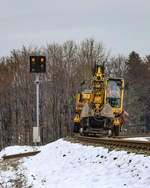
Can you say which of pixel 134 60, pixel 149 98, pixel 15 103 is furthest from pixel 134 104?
pixel 15 103

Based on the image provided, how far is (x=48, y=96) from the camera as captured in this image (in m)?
48.3

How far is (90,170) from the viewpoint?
9.51 meters

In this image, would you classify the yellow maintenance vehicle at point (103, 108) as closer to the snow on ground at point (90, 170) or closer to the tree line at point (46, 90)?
the snow on ground at point (90, 170)

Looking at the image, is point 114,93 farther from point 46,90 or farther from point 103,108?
point 46,90

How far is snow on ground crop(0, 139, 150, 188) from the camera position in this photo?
25.4ft

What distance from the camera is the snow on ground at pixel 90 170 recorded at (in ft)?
25.4

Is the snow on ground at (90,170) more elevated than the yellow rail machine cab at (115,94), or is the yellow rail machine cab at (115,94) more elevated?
the yellow rail machine cab at (115,94)

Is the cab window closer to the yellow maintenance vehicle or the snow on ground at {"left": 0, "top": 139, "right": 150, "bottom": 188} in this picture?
the yellow maintenance vehicle

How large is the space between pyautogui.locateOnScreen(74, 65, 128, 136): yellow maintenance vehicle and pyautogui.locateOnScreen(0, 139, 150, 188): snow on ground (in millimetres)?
7658

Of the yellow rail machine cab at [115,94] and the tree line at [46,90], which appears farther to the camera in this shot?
the tree line at [46,90]

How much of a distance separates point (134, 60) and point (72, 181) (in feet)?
198

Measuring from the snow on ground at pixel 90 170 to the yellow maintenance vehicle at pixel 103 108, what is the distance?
7658 mm

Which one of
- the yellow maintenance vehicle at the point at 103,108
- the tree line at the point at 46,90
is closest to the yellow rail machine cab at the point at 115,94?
the yellow maintenance vehicle at the point at 103,108

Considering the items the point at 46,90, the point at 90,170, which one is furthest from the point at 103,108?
the point at 46,90
